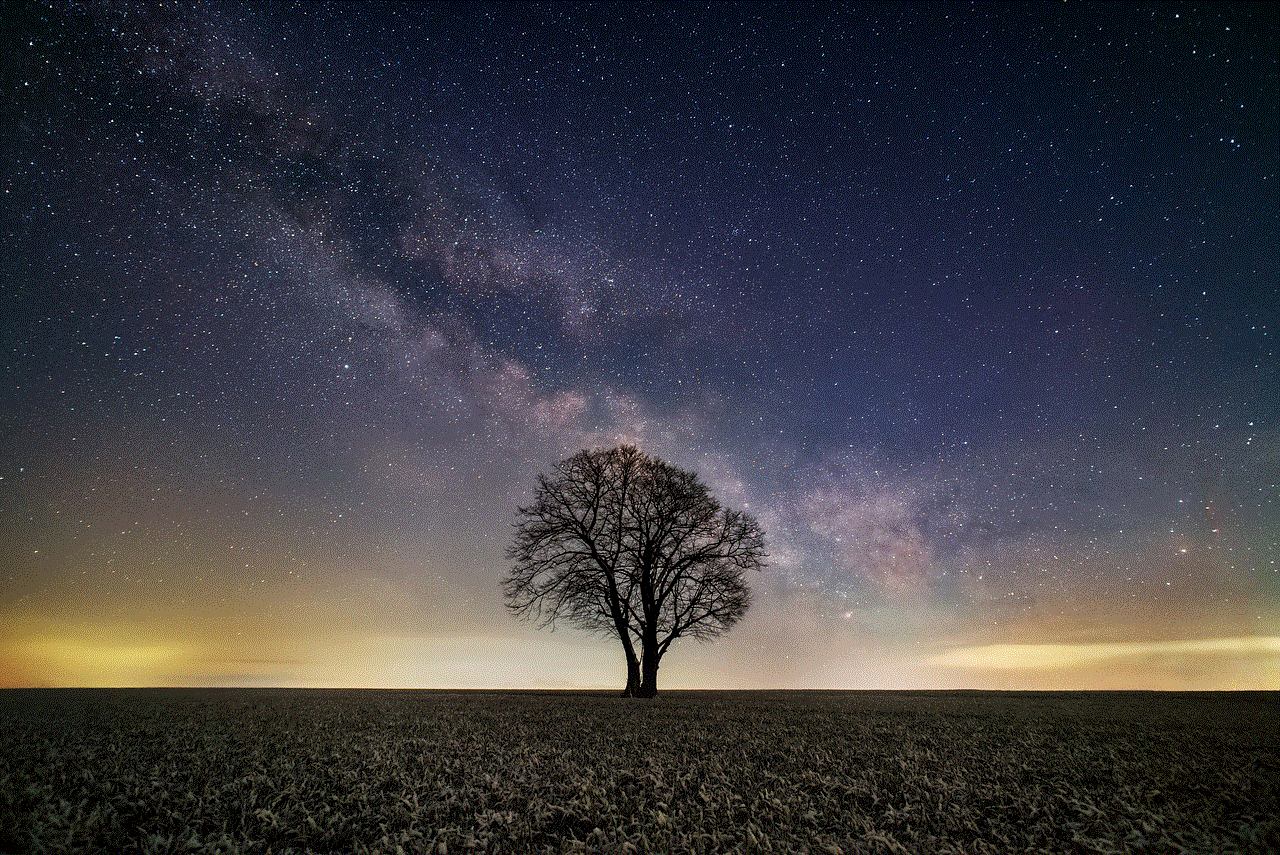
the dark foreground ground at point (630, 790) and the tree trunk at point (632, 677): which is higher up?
the tree trunk at point (632, 677)

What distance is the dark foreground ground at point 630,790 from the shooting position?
19.1 feet

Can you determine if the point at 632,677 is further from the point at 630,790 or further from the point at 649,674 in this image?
the point at 630,790

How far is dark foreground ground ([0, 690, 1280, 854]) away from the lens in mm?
5812

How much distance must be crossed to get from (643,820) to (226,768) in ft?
20.1

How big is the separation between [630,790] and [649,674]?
24288 mm

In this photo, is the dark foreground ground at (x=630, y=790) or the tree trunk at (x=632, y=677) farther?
the tree trunk at (x=632, y=677)

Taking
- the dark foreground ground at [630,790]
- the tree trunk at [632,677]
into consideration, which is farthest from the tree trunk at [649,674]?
the dark foreground ground at [630,790]

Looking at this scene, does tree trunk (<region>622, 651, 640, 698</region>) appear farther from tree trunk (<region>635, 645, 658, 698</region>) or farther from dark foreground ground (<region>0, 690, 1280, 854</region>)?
dark foreground ground (<region>0, 690, 1280, 854</region>)

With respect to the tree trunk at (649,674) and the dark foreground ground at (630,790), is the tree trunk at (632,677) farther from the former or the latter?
the dark foreground ground at (630,790)

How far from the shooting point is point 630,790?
7.59 meters

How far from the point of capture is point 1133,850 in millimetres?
5520

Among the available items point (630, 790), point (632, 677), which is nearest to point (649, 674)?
point (632, 677)

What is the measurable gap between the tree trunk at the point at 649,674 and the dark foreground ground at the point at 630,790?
58.8ft

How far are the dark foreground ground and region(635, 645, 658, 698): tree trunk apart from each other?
58.8 ft
